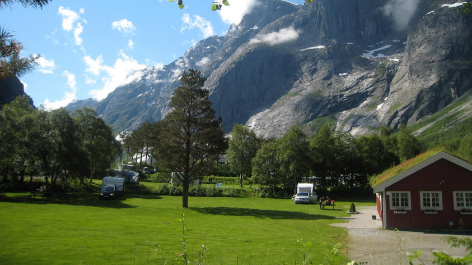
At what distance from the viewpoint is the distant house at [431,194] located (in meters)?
18.9

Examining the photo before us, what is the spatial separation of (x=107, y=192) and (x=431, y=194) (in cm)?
3132

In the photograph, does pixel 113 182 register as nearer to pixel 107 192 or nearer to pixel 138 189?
pixel 107 192

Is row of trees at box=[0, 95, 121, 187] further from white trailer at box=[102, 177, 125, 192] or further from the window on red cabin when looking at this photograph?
the window on red cabin

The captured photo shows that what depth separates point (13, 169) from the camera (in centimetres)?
3603

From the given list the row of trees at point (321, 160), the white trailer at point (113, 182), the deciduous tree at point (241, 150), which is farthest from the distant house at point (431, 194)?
the deciduous tree at point (241, 150)

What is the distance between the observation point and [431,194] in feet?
63.4

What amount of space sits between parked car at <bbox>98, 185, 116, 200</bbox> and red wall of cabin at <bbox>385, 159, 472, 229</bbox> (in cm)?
2839

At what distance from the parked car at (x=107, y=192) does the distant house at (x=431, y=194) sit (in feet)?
92.4

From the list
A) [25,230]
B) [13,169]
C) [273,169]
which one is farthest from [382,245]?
[13,169]

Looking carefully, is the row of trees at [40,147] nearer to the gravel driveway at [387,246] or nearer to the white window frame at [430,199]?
the gravel driveway at [387,246]

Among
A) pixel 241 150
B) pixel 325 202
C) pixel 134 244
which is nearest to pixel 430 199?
pixel 325 202

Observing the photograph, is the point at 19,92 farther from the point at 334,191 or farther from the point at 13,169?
the point at 334,191

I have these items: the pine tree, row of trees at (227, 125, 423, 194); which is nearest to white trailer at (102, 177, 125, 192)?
the pine tree

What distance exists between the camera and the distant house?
1889 cm
